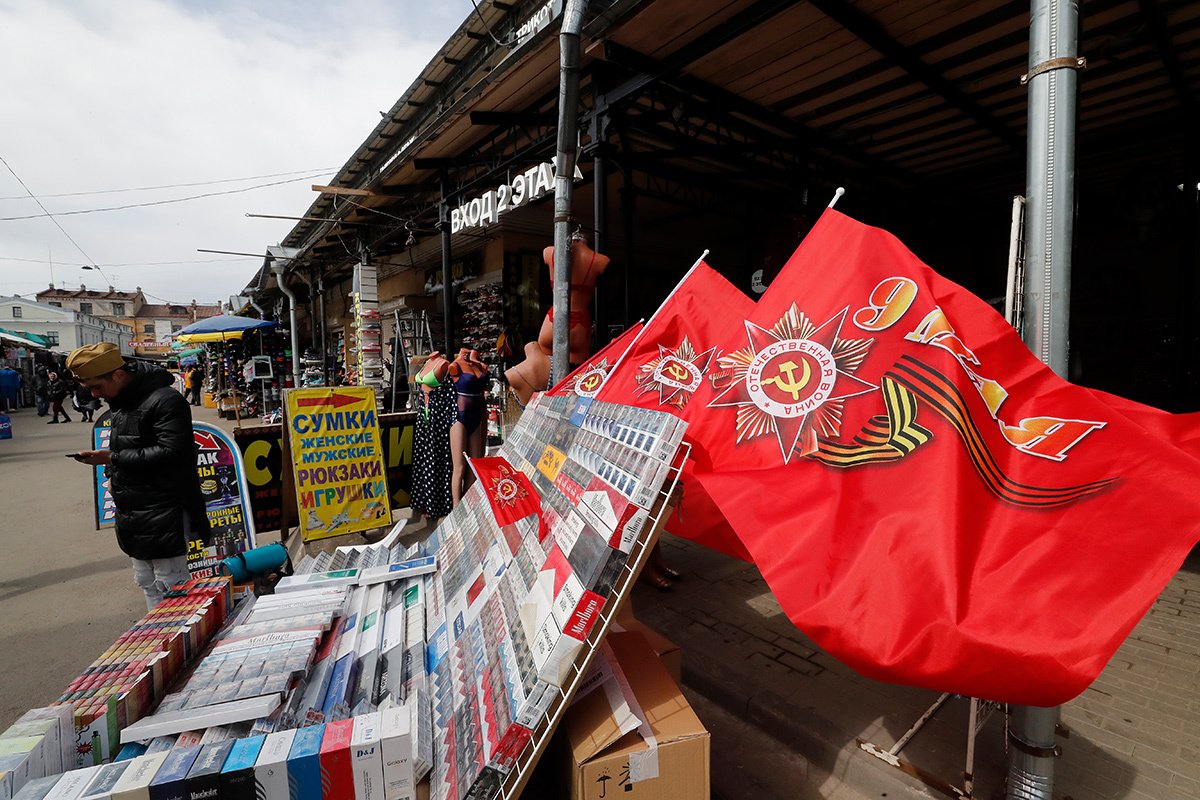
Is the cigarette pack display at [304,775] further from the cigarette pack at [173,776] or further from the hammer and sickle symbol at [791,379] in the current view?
the hammer and sickle symbol at [791,379]

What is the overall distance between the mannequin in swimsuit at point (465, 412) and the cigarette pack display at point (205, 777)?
3839mm

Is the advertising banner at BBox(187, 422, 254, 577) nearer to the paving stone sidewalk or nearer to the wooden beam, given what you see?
the paving stone sidewalk

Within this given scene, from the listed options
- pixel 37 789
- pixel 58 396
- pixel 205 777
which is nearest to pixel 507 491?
pixel 205 777

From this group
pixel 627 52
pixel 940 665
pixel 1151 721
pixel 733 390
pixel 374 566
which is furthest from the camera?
pixel 627 52

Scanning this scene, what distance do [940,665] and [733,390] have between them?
48.1 inches

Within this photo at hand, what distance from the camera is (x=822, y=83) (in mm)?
Result: 5789

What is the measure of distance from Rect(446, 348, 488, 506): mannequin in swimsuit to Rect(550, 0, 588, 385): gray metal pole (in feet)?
5.14

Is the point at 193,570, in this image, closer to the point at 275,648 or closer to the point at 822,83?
the point at 275,648

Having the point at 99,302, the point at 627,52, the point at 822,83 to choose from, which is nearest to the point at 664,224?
the point at 822,83

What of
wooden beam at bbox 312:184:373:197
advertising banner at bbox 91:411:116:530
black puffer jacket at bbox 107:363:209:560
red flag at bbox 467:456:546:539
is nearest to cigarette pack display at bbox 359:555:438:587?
red flag at bbox 467:456:546:539

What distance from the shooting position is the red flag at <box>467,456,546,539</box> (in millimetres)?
2680

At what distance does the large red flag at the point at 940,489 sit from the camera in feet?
4.95

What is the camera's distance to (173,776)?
154cm

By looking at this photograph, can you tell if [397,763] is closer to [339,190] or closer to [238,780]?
[238,780]
